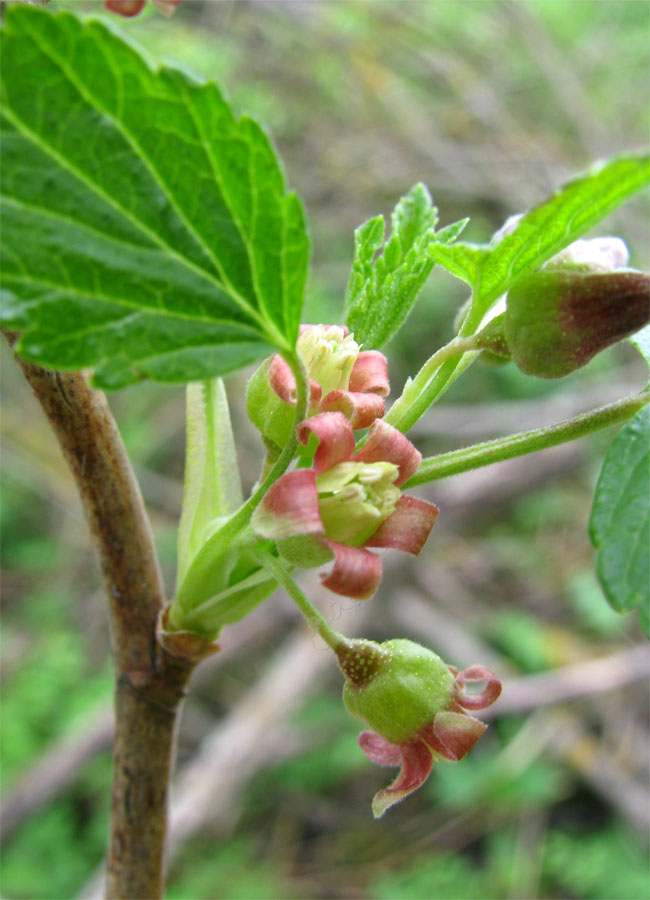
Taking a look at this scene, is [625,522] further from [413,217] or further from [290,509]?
[413,217]

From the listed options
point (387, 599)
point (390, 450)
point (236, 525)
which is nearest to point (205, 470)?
point (236, 525)

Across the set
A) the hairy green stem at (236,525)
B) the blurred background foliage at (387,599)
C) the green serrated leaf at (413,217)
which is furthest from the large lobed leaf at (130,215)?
the blurred background foliage at (387,599)

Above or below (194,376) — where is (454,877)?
below

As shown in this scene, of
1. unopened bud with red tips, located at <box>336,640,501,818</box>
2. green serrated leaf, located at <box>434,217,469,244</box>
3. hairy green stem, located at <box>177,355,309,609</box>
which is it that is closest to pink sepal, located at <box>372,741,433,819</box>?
unopened bud with red tips, located at <box>336,640,501,818</box>

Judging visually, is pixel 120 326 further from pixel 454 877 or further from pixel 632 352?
pixel 632 352

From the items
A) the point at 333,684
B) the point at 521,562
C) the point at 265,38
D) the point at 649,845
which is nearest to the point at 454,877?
the point at 649,845

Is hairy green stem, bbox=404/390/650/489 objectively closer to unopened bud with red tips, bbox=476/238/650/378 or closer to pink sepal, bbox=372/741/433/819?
unopened bud with red tips, bbox=476/238/650/378

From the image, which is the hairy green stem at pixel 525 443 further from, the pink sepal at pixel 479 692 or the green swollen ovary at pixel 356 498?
the pink sepal at pixel 479 692
